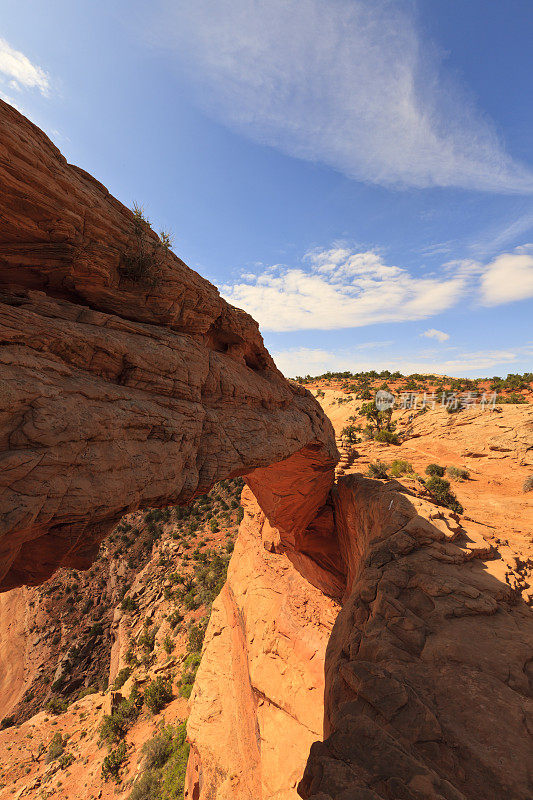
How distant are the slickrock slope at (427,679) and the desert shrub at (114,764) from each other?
19084mm

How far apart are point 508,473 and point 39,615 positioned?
40521 mm

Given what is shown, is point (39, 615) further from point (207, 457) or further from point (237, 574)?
point (207, 457)

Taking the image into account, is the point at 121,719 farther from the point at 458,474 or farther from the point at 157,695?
the point at 458,474

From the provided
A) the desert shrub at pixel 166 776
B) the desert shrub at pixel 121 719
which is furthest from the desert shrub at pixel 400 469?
the desert shrub at pixel 121 719

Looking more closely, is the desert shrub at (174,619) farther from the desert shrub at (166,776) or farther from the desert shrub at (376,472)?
the desert shrub at (376,472)

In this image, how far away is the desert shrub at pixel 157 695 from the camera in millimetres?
16172

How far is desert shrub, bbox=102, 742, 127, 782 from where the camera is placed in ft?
48.4

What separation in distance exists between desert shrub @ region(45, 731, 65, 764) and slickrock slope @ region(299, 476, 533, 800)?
24295 millimetres

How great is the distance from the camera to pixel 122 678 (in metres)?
19.1

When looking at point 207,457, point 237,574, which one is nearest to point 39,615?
point 237,574

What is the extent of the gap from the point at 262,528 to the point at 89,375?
1215 cm

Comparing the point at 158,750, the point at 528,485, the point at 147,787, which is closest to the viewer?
the point at 147,787

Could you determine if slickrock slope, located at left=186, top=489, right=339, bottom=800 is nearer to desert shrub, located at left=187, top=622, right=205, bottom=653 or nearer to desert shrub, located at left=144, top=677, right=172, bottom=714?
desert shrub, located at left=144, top=677, right=172, bottom=714

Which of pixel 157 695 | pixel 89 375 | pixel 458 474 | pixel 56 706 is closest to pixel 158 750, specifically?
pixel 157 695
